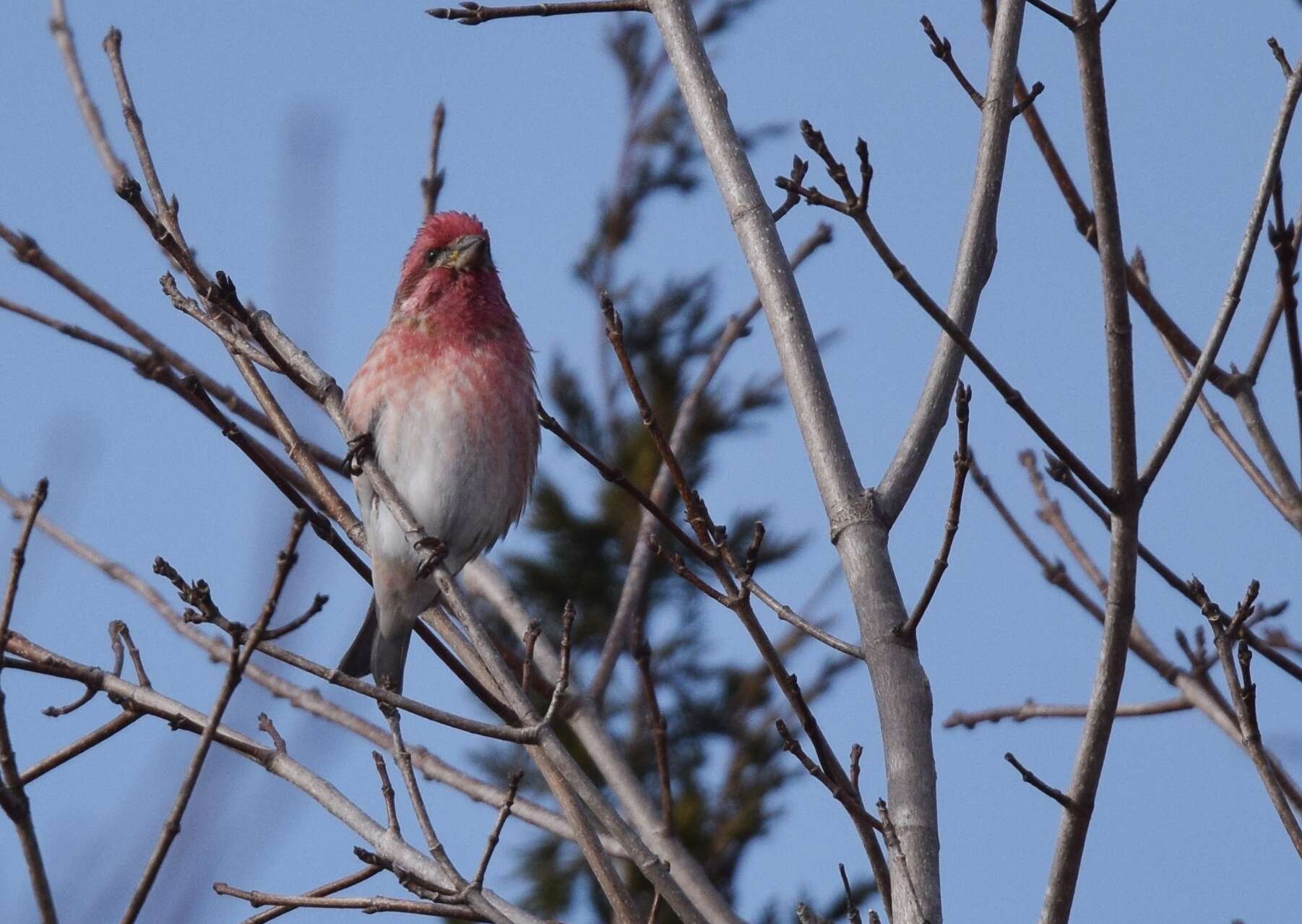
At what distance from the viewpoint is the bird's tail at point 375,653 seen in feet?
21.7

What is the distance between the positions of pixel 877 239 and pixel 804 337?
40.8 inches

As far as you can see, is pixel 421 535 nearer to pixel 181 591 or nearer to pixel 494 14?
pixel 181 591

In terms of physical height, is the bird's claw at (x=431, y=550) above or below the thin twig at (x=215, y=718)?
above

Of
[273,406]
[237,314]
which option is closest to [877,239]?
[237,314]

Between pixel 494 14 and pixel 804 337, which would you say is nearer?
pixel 804 337

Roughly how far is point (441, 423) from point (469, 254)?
946mm

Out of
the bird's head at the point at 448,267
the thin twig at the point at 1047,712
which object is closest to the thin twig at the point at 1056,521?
the thin twig at the point at 1047,712

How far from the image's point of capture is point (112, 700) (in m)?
4.01

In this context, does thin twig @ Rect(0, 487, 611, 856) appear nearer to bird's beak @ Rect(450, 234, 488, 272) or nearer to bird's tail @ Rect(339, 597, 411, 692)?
bird's tail @ Rect(339, 597, 411, 692)

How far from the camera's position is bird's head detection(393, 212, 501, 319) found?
6684 millimetres

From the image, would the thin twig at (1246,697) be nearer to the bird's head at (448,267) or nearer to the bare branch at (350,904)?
the bare branch at (350,904)

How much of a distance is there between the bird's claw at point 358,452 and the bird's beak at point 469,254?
0.98 m

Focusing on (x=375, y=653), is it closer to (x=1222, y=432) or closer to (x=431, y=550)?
(x=431, y=550)

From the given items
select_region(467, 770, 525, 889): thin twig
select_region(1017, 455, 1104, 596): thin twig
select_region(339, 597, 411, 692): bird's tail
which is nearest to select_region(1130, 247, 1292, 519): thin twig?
select_region(1017, 455, 1104, 596): thin twig
